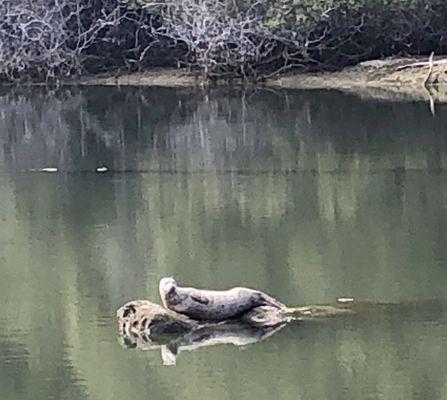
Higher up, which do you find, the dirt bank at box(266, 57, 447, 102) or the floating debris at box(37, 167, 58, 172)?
the dirt bank at box(266, 57, 447, 102)

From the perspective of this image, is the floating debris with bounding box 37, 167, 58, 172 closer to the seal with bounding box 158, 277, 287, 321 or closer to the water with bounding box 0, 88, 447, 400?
the water with bounding box 0, 88, 447, 400

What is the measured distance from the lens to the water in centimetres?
860

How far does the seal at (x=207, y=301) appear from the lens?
30.2ft

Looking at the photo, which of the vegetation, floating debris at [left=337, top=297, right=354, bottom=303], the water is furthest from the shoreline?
floating debris at [left=337, top=297, right=354, bottom=303]

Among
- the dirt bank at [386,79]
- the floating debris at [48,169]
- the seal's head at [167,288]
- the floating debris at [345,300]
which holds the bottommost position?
the floating debris at [345,300]

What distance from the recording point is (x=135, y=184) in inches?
619

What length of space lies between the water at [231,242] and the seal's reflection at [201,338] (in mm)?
104

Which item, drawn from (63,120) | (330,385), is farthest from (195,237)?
(63,120)

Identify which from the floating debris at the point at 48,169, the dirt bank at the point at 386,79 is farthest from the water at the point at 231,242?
the dirt bank at the point at 386,79

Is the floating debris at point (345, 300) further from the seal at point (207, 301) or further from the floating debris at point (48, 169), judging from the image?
the floating debris at point (48, 169)

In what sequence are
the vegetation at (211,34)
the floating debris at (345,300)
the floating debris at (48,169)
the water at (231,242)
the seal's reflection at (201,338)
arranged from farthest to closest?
the vegetation at (211,34) → the floating debris at (48,169) → the floating debris at (345,300) → the seal's reflection at (201,338) → the water at (231,242)

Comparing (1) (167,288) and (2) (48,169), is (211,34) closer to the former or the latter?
(2) (48,169)

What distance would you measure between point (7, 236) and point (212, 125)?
352 inches

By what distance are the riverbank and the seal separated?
15328 millimetres
